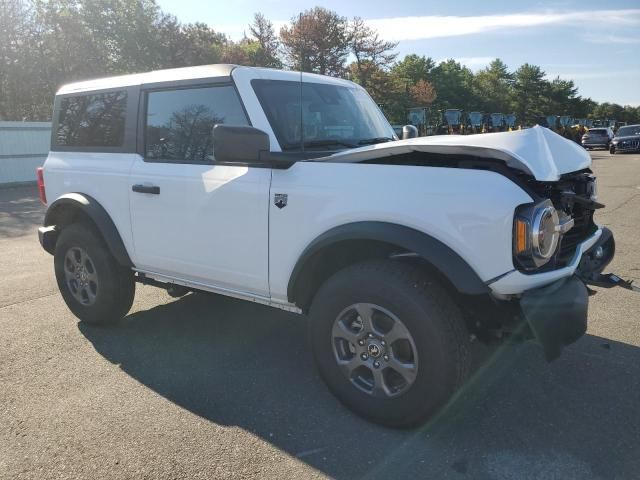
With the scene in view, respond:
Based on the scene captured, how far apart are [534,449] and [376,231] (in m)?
1.34

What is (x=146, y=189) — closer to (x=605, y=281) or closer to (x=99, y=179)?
(x=99, y=179)

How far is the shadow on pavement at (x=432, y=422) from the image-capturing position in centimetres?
253

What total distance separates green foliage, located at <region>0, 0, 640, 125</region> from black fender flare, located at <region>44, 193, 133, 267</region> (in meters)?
10.5

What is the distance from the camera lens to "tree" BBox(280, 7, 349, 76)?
37.7 meters

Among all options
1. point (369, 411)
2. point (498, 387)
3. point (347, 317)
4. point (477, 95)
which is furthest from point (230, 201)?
point (477, 95)

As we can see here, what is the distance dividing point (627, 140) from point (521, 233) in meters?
31.8

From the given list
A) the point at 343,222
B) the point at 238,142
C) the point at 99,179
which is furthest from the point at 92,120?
the point at 343,222

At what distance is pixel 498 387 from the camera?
3.23 meters

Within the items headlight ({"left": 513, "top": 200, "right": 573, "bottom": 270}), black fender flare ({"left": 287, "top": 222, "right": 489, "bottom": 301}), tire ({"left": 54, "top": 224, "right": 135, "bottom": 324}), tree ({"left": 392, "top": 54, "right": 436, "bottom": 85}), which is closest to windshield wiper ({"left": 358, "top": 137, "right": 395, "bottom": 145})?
black fender flare ({"left": 287, "top": 222, "right": 489, "bottom": 301})

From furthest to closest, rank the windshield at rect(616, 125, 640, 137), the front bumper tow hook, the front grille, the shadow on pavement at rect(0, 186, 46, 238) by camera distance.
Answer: the windshield at rect(616, 125, 640, 137)
the shadow on pavement at rect(0, 186, 46, 238)
the front bumper tow hook
the front grille

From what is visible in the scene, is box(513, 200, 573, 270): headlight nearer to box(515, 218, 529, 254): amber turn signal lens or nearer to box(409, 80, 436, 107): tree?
box(515, 218, 529, 254): amber turn signal lens

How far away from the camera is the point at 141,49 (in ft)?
105

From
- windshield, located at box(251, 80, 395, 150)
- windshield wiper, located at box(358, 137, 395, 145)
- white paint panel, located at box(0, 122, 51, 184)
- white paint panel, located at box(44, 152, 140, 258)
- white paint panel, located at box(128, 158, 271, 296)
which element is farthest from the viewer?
white paint panel, located at box(0, 122, 51, 184)

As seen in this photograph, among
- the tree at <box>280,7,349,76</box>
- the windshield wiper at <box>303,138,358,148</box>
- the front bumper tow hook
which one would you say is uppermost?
the tree at <box>280,7,349,76</box>
